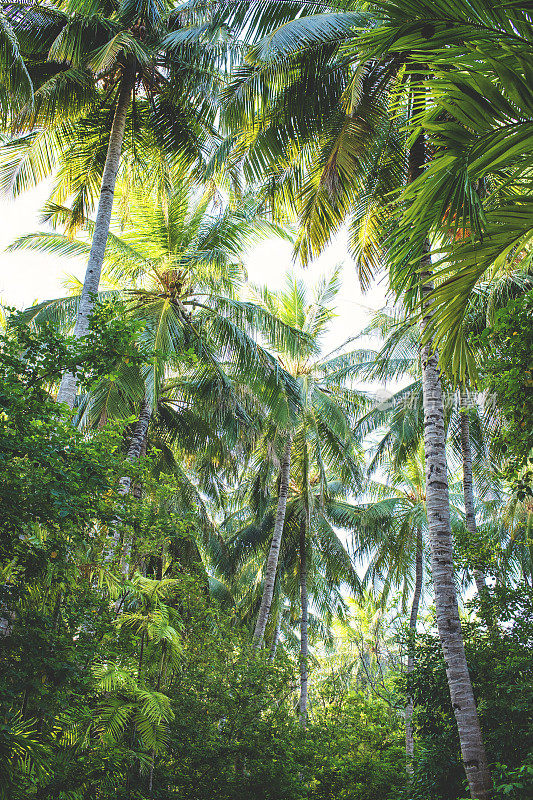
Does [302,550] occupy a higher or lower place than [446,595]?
higher

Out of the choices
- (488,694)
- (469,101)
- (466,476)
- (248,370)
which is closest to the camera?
(469,101)

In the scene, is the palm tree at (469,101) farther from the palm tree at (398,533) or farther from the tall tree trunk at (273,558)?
the palm tree at (398,533)

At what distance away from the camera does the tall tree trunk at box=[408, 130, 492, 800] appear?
4508 millimetres

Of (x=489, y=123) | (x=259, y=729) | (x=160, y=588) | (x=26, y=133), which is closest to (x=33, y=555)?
(x=160, y=588)

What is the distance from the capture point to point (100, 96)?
9695 millimetres

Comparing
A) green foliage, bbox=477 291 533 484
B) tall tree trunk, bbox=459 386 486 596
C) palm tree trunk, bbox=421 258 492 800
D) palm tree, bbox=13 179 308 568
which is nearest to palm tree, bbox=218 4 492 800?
palm tree trunk, bbox=421 258 492 800

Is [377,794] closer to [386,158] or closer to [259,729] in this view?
[259,729]

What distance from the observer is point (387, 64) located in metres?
7.24

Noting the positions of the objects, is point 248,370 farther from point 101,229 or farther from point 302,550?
point 302,550

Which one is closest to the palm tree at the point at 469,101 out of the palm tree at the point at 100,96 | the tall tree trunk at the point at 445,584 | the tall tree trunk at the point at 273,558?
the tall tree trunk at the point at 445,584

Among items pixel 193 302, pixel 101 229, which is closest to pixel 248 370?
pixel 193 302

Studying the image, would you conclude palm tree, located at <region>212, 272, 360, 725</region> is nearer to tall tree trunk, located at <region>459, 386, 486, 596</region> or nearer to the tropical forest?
the tropical forest

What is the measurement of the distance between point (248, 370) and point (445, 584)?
22.5 feet

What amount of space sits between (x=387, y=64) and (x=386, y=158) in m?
1.34
